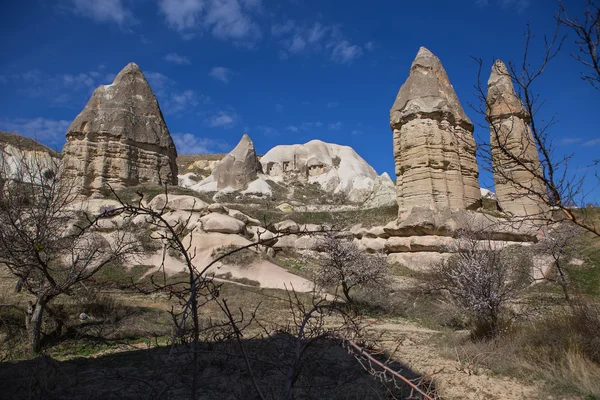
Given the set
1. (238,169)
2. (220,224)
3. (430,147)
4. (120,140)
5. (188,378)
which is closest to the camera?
(188,378)

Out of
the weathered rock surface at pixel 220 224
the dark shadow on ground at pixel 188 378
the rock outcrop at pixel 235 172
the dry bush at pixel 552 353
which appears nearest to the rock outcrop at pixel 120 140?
the weathered rock surface at pixel 220 224

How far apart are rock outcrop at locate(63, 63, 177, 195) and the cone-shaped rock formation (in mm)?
18260

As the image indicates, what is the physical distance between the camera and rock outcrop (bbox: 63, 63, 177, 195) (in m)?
15.4

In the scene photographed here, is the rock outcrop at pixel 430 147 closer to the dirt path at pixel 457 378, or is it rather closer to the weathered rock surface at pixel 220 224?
the weathered rock surface at pixel 220 224

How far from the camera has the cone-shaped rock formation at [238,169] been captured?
3666 cm

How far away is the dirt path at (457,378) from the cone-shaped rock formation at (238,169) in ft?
107

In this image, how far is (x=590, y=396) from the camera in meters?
2.98

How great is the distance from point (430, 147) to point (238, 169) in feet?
87.0

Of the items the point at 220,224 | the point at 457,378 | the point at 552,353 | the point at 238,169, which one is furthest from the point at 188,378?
the point at 238,169

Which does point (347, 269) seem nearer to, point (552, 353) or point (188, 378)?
point (552, 353)

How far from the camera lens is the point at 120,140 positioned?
1598 centimetres

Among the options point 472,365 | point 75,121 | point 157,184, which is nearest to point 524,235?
point 472,365

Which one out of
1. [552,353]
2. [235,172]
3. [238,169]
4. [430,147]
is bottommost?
[552,353]

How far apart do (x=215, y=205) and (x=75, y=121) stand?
7.75 m
